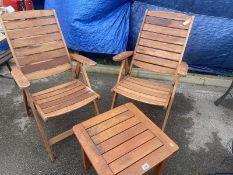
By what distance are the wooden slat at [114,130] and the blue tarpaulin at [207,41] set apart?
2.05 meters

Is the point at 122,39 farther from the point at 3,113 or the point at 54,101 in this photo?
the point at 3,113

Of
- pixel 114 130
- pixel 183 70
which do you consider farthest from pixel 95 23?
pixel 114 130

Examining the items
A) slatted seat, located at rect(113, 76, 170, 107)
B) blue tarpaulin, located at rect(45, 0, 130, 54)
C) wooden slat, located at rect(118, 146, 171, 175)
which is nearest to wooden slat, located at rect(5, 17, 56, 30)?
blue tarpaulin, located at rect(45, 0, 130, 54)

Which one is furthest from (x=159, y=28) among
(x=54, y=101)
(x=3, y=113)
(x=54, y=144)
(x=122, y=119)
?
(x=3, y=113)

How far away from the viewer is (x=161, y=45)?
3021 mm

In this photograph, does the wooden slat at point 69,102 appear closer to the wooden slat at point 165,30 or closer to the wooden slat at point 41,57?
the wooden slat at point 41,57

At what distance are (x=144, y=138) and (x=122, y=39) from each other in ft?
7.07

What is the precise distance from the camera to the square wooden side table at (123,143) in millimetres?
1809

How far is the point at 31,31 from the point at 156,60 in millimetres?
1594

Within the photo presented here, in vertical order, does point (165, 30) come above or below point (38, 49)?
above

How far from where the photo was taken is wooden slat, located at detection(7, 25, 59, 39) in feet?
8.61

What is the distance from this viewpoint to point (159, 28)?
305 cm

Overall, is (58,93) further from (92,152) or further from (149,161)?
(149,161)

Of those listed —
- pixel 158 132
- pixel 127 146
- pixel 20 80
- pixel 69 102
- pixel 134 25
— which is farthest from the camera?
pixel 134 25
